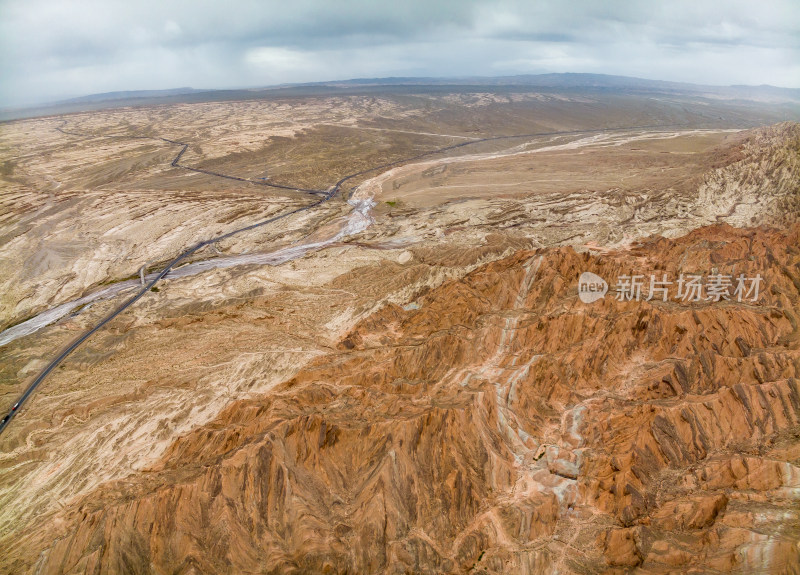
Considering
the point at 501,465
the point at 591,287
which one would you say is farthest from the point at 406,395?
the point at 591,287

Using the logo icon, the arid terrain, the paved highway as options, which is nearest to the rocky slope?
the arid terrain

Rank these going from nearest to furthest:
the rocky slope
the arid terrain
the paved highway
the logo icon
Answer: the rocky slope < the arid terrain < the paved highway < the logo icon

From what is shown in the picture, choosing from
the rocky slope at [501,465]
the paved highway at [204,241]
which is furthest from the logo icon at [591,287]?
the paved highway at [204,241]

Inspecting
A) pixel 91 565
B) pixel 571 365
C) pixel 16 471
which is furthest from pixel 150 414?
pixel 571 365

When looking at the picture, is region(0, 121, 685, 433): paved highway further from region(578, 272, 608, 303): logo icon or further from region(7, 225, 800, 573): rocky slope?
region(578, 272, 608, 303): logo icon

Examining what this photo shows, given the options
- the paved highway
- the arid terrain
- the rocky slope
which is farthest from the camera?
the paved highway

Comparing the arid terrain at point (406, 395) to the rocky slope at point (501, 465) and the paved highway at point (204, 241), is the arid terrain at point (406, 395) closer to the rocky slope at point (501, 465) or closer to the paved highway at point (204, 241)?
the rocky slope at point (501, 465)
